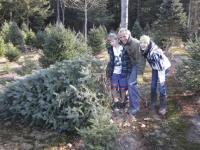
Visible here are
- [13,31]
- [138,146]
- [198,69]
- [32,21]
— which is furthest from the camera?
[32,21]

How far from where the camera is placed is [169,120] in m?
6.24

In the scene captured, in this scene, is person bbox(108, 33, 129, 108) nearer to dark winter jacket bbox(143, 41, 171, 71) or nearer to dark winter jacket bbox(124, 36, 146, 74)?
dark winter jacket bbox(124, 36, 146, 74)

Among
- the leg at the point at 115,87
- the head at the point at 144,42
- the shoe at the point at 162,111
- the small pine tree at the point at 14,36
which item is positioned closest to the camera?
the head at the point at 144,42

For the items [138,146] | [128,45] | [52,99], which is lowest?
[138,146]

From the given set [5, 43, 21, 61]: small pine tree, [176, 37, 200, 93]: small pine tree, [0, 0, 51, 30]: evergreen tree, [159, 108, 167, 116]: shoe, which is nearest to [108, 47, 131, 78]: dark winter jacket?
[159, 108, 167, 116]: shoe

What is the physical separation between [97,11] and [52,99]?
95.0 feet

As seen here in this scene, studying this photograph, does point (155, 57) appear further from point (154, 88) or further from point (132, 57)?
point (154, 88)

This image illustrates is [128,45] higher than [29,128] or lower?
higher

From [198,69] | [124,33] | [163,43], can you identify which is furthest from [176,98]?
[163,43]

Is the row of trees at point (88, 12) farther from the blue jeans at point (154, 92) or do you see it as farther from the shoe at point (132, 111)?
the shoe at point (132, 111)

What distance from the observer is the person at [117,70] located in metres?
6.08

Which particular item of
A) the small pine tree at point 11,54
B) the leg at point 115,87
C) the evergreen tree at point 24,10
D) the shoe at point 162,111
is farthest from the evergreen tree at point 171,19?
the evergreen tree at point 24,10

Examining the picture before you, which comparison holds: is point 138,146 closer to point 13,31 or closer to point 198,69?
point 198,69

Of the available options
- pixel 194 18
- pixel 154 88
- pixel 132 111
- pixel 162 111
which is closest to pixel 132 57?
pixel 154 88
